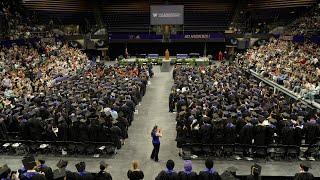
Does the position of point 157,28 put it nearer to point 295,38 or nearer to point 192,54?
point 192,54

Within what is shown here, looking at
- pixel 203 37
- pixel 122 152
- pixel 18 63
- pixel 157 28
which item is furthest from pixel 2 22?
pixel 122 152

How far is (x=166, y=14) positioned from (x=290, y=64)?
736 inches

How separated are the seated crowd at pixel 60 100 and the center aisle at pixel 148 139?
52cm

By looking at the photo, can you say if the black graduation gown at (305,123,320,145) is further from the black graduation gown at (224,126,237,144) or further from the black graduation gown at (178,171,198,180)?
the black graduation gown at (178,171,198,180)

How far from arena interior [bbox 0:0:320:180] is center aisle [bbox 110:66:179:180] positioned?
0.07m

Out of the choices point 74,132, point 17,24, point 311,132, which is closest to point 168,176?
point 74,132

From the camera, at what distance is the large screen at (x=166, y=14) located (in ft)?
142

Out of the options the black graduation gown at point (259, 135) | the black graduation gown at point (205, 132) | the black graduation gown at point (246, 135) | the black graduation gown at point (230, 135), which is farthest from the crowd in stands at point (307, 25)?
the black graduation gown at point (205, 132)

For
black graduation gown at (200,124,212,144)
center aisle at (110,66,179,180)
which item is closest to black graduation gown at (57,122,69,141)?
center aisle at (110,66,179,180)

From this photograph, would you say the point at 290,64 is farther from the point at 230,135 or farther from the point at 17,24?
the point at 17,24

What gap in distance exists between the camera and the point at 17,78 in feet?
77.9

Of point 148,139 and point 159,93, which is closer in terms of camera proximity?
point 148,139

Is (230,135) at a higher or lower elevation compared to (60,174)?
higher

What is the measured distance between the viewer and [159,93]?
26219mm
